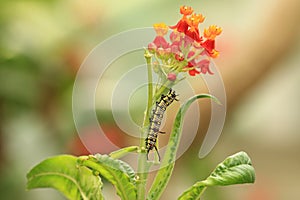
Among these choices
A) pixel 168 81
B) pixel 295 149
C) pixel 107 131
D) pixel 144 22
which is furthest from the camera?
pixel 295 149

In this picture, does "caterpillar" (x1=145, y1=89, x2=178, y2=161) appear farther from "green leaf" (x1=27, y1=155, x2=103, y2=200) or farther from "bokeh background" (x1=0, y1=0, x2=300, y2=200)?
"bokeh background" (x1=0, y1=0, x2=300, y2=200)

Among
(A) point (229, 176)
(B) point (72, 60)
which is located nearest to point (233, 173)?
(A) point (229, 176)

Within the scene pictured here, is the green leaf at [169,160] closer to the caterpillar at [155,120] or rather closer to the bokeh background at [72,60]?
the caterpillar at [155,120]

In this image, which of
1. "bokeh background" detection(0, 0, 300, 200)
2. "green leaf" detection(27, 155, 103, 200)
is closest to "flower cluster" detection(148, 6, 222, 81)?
"green leaf" detection(27, 155, 103, 200)

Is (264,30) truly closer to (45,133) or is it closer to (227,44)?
(227,44)

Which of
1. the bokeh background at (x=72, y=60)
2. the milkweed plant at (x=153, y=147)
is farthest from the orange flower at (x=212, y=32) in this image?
the bokeh background at (x=72, y=60)

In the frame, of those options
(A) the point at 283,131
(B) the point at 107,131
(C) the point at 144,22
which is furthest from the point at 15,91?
(A) the point at 283,131
